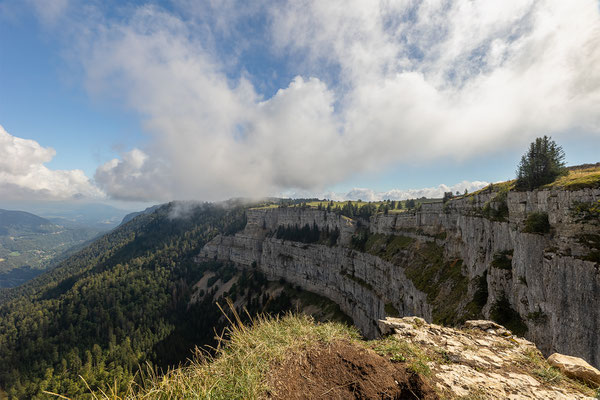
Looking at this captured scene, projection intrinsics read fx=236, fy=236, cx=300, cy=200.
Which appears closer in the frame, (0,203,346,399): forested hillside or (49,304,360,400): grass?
(49,304,360,400): grass

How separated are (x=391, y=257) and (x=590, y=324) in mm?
42206

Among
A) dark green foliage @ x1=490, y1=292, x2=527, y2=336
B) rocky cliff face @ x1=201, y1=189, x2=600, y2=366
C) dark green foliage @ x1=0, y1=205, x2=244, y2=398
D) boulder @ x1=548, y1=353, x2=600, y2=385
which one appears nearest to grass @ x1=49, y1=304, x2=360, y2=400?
boulder @ x1=548, y1=353, x2=600, y2=385

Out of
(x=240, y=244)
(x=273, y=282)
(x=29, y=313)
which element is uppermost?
(x=240, y=244)

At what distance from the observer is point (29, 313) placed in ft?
432

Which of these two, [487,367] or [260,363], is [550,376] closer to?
[487,367]

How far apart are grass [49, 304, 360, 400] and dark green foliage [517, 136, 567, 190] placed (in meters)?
26.9

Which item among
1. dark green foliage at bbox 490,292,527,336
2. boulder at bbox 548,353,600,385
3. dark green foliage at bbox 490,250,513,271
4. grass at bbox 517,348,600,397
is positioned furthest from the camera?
dark green foliage at bbox 490,250,513,271

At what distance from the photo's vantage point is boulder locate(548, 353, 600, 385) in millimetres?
7368

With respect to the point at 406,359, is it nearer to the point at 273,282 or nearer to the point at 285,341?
the point at 285,341

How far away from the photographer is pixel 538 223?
17828mm

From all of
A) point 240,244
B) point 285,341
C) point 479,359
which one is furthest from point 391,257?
point 240,244

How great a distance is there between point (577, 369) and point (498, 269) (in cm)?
1788

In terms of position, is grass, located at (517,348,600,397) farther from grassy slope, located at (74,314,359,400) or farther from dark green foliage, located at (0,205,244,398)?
dark green foliage, located at (0,205,244,398)

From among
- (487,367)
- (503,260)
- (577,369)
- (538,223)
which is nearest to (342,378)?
(487,367)
